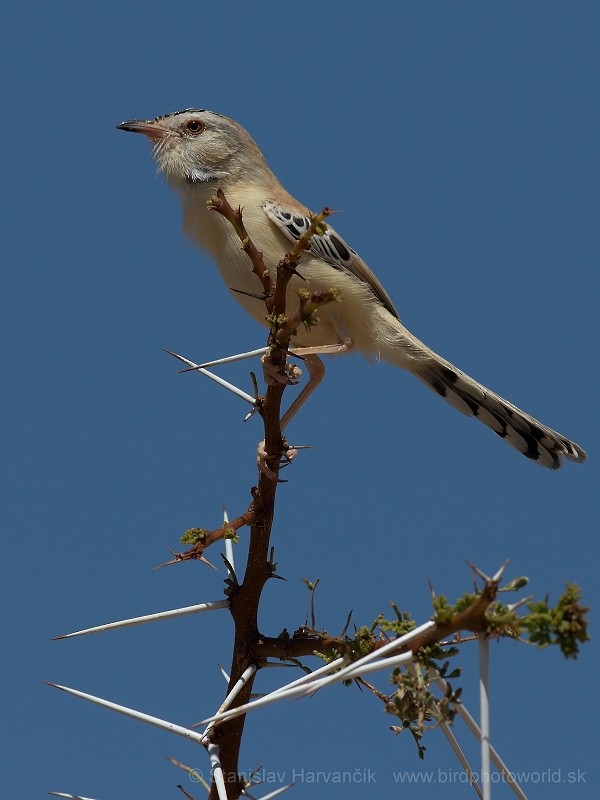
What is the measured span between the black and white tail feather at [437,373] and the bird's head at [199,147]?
0.71 meters

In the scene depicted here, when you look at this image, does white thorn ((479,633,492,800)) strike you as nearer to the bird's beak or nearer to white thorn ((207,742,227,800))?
white thorn ((207,742,227,800))

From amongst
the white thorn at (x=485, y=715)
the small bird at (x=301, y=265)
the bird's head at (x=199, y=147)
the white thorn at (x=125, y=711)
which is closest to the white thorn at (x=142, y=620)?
the white thorn at (x=125, y=711)

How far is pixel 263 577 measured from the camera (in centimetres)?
403

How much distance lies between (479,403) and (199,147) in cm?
303

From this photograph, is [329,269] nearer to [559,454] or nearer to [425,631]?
[559,454]

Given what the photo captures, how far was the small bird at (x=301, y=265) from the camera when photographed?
21.4 feet

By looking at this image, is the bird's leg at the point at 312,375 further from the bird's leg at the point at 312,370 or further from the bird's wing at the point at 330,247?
the bird's wing at the point at 330,247

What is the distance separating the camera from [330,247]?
22.6 ft

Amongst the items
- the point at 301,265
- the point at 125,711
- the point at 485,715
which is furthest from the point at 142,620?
the point at 301,265

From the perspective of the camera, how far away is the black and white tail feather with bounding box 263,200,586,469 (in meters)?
6.42

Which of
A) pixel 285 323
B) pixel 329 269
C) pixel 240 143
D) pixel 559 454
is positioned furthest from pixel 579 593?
pixel 240 143

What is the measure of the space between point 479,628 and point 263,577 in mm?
1582

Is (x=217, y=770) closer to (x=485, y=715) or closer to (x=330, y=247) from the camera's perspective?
(x=485, y=715)

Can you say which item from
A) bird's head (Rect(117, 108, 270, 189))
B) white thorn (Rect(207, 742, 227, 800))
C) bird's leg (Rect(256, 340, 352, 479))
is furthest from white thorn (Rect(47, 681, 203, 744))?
bird's head (Rect(117, 108, 270, 189))
